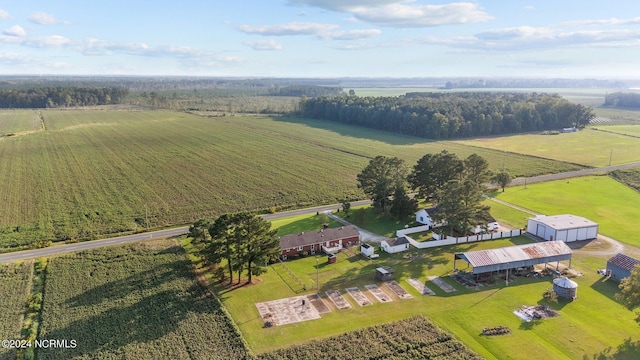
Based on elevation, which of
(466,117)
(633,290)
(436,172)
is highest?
(466,117)

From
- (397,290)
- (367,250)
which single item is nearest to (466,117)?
(367,250)

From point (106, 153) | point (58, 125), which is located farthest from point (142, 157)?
point (58, 125)

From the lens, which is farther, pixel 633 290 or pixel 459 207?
pixel 459 207

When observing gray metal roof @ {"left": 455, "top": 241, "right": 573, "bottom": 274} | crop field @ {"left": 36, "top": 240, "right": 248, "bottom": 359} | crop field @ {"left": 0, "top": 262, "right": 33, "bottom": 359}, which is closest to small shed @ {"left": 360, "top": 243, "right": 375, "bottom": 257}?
gray metal roof @ {"left": 455, "top": 241, "right": 573, "bottom": 274}

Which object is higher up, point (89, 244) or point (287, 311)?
point (89, 244)

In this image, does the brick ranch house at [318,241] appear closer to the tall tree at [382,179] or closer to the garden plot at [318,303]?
the garden plot at [318,303]

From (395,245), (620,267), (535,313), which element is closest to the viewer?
(535,313)

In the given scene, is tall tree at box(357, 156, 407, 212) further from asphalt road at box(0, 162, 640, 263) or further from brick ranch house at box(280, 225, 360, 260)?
brick ranch house at box(280, 225, 360, 260)

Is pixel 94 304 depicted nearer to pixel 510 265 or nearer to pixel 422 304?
pixel 422 304

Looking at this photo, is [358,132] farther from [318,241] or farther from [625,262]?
[625,262]
